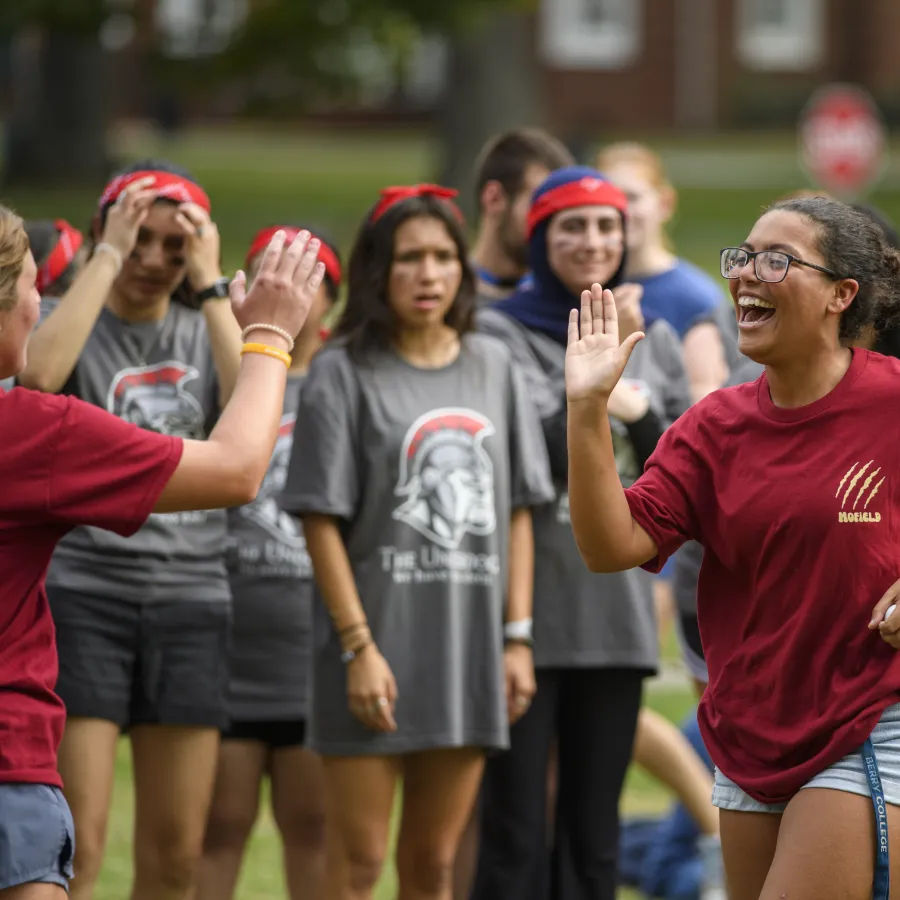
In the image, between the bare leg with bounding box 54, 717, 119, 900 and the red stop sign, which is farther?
the red stop sign

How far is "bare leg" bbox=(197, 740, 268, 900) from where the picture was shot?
5.59 meters

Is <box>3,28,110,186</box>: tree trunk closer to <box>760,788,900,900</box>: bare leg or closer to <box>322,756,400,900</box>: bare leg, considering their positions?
<box>322,756,400,900</box>: bare leg

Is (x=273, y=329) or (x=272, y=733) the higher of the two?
(x=273, y=329)

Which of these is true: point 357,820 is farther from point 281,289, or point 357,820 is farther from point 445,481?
point 281,289

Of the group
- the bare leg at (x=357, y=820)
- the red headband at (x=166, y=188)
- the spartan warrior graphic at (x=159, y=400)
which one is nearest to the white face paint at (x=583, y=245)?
the red headband at (x=166, y=188)

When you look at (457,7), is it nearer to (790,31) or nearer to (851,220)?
(851,220)

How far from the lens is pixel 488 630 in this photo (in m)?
5.18

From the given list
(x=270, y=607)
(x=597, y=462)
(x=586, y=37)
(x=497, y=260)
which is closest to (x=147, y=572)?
(x=270, y=607)

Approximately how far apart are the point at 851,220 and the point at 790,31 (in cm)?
4702

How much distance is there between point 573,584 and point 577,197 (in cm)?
117

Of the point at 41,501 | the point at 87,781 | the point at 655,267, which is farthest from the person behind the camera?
the point at 655,267

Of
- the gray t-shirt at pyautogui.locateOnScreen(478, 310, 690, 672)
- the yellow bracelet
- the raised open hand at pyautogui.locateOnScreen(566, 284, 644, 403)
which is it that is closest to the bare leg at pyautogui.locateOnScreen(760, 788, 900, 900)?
the raised open hand at pyautogui.locateOnScreen(566, 284, 644, 403)

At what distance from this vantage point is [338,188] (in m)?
32.6

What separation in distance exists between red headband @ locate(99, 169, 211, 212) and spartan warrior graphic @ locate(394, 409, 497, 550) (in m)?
0.87
